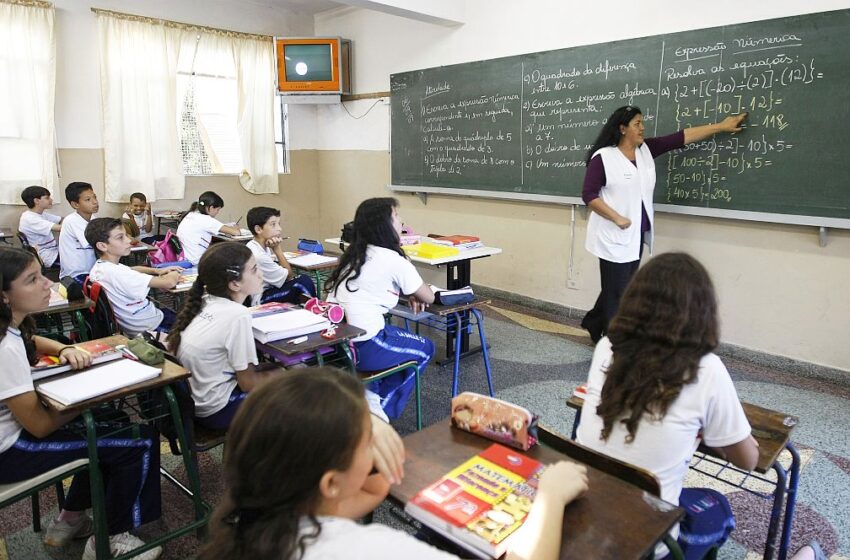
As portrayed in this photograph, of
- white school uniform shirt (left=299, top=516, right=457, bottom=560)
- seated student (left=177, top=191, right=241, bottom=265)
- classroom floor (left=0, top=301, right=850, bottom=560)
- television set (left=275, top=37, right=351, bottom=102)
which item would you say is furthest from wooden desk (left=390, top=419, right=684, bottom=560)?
television set (left=275, top=37, right=351, bottom=102)

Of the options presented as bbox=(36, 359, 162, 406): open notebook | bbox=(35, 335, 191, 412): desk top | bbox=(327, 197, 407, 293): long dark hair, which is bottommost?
bbox=(35, 335, 191, 412): desk top

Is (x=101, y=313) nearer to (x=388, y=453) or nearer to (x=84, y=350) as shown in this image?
(x=84, y=350)

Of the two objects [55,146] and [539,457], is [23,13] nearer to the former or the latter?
[55,146]

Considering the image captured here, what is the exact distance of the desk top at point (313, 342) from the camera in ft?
6.90

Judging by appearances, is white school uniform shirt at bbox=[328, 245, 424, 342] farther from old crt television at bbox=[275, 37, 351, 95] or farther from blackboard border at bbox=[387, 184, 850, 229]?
old crt television at bbox=[275, 37, 351, 95]

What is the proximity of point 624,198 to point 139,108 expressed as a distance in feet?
15.9

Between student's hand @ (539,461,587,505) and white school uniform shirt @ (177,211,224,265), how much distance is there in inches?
152

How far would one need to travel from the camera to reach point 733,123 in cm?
350

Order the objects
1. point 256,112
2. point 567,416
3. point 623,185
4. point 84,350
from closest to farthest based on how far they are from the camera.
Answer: point 84,350, point 567,416, point 623,185, point 256,112

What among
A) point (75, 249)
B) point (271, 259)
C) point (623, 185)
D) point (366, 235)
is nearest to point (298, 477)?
point (366, 235)

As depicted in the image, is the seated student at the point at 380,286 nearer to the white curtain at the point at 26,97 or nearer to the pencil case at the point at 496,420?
the pencil case at the point at 496,420

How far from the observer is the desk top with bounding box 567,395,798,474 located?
1378 millimetres

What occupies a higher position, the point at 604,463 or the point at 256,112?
the point at 256,112

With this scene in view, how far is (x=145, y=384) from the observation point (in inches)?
66.9
